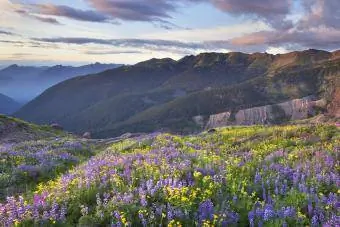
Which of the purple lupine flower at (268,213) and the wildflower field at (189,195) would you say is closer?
the purple lupine flower at (268,213)

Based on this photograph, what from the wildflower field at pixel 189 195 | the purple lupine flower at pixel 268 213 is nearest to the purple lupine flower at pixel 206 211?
the wildflower field at pixel 189 195

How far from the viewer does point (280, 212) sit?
7875 millimetres

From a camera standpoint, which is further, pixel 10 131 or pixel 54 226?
pixel 10 131

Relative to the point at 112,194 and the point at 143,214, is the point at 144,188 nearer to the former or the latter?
the point at 112,194

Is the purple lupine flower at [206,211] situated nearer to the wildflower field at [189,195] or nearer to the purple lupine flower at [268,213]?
the wildflower field at [189,195]

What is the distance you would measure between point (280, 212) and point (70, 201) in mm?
4215

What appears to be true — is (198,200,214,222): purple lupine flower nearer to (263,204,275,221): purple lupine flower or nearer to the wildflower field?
the wildflower field

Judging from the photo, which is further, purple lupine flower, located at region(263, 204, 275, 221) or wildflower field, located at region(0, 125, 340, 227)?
wildflower field, located at region(0, 125, 340, 227)

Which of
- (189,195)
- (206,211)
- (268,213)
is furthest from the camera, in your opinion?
(189,195)

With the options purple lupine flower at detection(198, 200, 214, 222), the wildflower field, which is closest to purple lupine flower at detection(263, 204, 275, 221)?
the wildflower field

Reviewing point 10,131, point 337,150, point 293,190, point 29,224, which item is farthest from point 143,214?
point 10,131

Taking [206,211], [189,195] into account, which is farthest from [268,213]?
[189,195]

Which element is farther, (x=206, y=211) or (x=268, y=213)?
(x=206, y=211)

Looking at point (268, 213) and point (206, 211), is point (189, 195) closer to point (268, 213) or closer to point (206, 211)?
point (206, 211)
